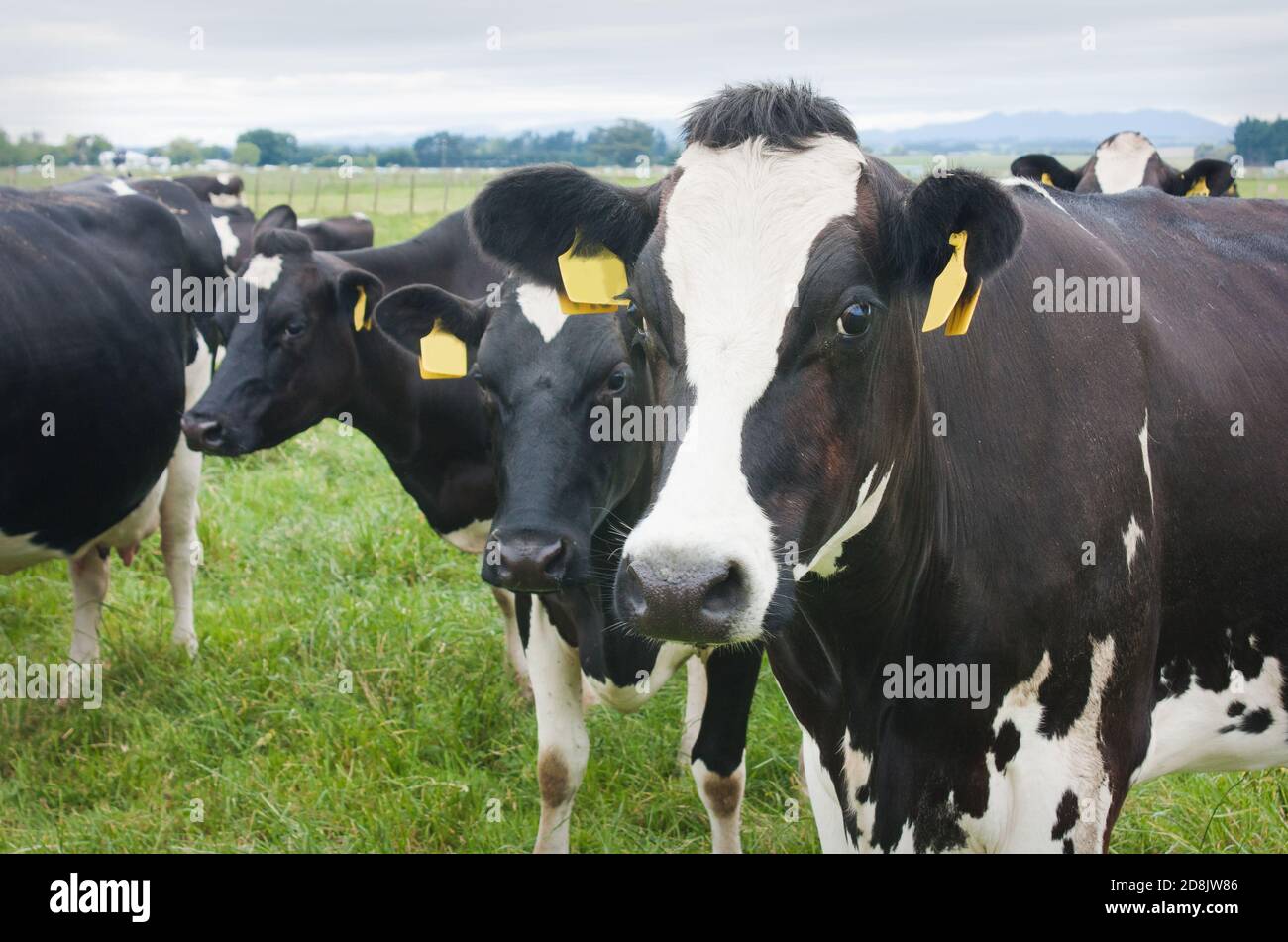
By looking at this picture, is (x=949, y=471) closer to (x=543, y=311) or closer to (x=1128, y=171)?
(x=543, y=311)

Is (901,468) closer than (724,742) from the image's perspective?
Yes

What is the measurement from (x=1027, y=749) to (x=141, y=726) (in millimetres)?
4193

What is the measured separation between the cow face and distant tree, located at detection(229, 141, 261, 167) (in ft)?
78.8

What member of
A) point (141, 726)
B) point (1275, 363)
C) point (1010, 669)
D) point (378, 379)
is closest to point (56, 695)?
point (141, 726)

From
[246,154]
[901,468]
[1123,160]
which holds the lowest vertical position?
[901,468]

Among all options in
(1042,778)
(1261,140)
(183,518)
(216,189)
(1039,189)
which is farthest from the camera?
(216,189)

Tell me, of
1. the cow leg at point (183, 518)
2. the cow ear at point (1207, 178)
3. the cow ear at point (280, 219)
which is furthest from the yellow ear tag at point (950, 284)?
the cow ear at point (1207, 178)

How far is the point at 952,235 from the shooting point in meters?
2.46

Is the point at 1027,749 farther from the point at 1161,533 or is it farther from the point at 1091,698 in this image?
the point at 1161,533

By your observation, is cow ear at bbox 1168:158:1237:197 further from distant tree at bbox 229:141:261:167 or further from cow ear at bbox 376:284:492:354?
distant tree at bbox 229:141:261:167

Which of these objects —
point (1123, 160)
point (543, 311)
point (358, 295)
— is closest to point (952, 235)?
point (543, 311)

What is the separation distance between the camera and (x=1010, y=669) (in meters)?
2.71

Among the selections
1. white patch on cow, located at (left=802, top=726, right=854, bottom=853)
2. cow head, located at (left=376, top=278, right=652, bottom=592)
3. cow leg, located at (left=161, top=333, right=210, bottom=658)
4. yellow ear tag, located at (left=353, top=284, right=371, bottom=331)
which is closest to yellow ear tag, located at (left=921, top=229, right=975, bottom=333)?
white patch on cow, located at (left=802, top=726, right=854, bottom=853)

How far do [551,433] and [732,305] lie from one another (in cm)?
192
